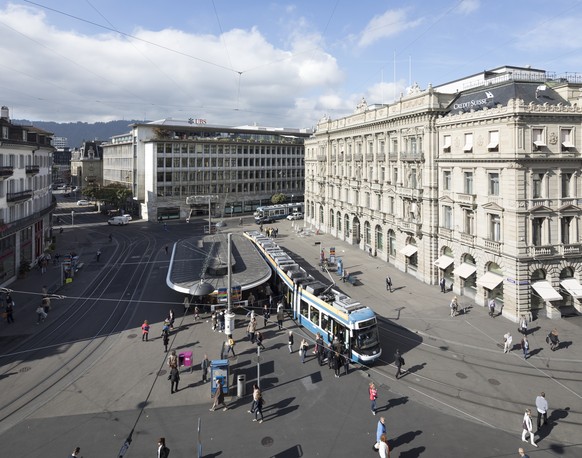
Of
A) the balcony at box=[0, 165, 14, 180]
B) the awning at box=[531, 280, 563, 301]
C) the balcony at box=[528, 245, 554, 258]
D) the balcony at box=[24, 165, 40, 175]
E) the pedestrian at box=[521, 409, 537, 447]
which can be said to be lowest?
the pedestrian at box=[521, 409, 537, 447]

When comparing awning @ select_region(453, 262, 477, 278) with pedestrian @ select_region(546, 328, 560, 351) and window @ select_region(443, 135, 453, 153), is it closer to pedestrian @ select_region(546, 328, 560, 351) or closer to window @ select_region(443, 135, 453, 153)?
pedestrian @ select_region(546, 328, 560, 351)

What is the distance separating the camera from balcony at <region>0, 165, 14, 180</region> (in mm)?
43375

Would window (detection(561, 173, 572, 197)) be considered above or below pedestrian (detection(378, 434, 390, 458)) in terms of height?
above

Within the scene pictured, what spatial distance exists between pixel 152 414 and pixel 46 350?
13.4 m

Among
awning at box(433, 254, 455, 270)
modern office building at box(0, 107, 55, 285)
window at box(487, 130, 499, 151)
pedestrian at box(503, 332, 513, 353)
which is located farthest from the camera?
modern office building at box(0, 107, 55, 285)

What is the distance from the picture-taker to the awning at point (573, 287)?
35.6 metres

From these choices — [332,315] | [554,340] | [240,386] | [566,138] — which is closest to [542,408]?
[554,340]

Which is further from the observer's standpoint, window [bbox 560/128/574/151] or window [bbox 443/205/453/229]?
window [bbox 443/205/453/229]

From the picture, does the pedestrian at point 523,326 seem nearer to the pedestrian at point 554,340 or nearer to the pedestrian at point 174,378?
the pedestrian at point 554,340

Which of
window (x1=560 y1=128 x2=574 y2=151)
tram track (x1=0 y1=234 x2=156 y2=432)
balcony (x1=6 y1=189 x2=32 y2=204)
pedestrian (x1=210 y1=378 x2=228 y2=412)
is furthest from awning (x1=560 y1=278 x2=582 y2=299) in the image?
balcony (x1=6 y1=189 x2=32 y2=204)

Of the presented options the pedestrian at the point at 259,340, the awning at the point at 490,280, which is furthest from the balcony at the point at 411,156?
the pedestrian at the point at 259,340

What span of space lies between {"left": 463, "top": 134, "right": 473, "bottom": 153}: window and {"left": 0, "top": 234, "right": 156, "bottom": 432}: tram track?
3736cm

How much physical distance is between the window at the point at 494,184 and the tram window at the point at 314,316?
21.6m

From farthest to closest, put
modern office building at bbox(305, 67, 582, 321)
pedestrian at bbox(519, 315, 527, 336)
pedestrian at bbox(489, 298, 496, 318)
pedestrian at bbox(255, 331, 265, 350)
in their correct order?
pedestrian at bbox(489, 298, 496, 318), modern office building at bbox(305, 67, 582, 321), pedestrian at bbox(519, 315, 527, 336), pedestrian at bbox(255, 331, 265, 350)
